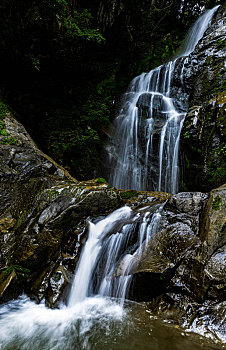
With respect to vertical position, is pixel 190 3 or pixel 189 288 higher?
pixel 190 3

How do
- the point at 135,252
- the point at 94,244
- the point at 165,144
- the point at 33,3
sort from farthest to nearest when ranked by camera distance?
the point at 165,144 → the point at 33,3 → the point at 94,244 → the point at 135,252

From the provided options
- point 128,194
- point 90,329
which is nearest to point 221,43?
point 128,194

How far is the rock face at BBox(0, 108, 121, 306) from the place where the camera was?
383 cm

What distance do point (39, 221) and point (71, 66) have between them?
25.5 feet

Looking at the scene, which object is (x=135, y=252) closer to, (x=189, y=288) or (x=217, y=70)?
(x=189, y=288)

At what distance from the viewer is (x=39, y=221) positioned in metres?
4.52

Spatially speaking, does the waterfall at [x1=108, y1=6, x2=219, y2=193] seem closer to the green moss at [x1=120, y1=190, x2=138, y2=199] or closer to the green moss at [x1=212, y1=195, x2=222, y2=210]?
the green moss at [x1=120, y1=190, x2=138, y2=199]

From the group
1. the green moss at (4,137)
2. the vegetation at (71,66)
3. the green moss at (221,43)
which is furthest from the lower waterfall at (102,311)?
the green moss at (221,43)

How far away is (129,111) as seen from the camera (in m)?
10.7

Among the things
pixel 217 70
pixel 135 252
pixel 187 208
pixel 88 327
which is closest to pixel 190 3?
pixel 217 70

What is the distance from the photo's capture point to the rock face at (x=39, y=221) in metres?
3.83

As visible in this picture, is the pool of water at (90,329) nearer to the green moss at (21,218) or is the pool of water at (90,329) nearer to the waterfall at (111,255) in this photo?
the waterfall at (111,255)

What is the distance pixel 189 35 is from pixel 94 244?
53.8ft

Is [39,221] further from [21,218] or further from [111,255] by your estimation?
[111,255]
